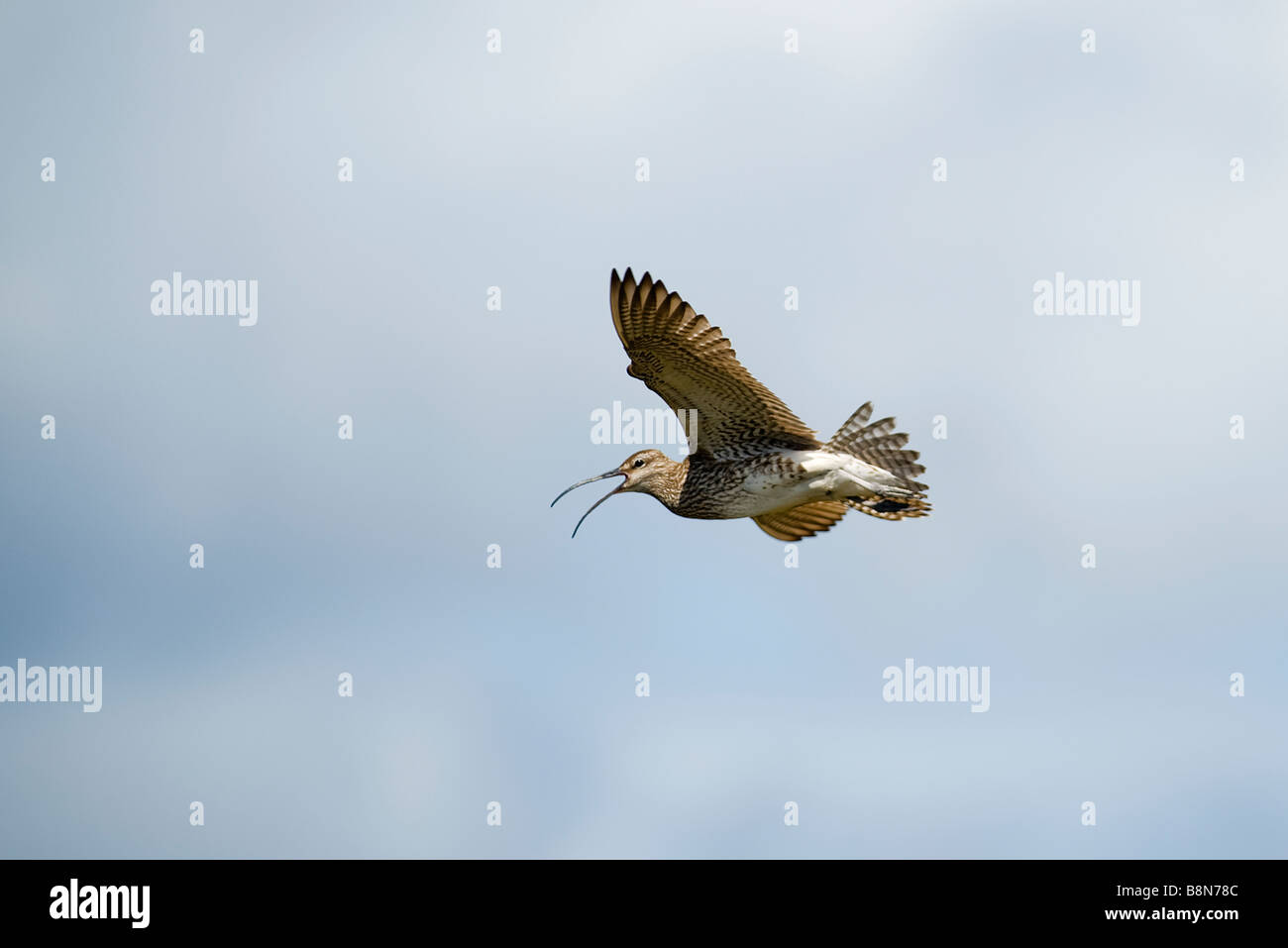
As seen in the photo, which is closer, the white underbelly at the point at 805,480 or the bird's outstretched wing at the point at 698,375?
the bird's outstretched wing at the point at 698,375

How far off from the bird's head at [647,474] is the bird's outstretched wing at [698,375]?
0.49m

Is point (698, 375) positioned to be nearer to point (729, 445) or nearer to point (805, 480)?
point (729, 445)

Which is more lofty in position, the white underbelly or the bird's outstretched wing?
the bird's outstretched wing

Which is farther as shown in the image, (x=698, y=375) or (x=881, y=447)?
(x=881, y=447)

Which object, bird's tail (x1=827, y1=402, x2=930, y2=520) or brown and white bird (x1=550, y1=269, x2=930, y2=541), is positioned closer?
brown and white bird (x1=550, y1=269, x2=930, y2=541)

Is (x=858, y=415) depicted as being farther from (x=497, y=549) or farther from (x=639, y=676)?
(x=497, y=549)

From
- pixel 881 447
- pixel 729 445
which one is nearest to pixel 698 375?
pixel 729 445

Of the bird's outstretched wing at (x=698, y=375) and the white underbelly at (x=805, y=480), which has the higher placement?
the bird's outstretched wing at (x=698, y=375)

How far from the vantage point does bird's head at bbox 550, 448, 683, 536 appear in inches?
704

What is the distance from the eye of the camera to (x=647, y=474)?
18.0 metres

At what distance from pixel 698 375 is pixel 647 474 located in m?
1.64

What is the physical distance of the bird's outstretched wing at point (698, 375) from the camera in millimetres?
16234

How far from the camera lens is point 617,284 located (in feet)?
53.2
